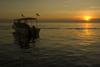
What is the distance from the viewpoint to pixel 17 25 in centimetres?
3778

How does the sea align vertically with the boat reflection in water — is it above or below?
above

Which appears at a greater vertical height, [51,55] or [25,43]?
[51,55]

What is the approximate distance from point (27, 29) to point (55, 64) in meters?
21.9

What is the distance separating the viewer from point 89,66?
9898 mm

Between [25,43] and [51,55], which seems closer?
[51,55]

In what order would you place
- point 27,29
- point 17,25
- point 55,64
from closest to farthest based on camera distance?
point 55,64 < point 27,29 < point 17,25

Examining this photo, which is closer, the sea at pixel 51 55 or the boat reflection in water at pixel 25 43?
the sea at pixel 51 55

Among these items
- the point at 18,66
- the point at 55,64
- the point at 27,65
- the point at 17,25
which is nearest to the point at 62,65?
the point at 55,64

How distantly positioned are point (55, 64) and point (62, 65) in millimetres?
641

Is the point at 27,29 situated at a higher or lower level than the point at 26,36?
higher

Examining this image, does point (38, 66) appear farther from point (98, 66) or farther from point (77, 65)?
point (98, 66)

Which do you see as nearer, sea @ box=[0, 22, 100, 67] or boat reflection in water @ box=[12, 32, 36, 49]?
sea @ box=[0, 22, 100, 67]

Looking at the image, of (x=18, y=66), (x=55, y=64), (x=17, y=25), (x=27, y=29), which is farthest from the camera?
(x=17, y=25)

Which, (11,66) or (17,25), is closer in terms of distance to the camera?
(11,66)
